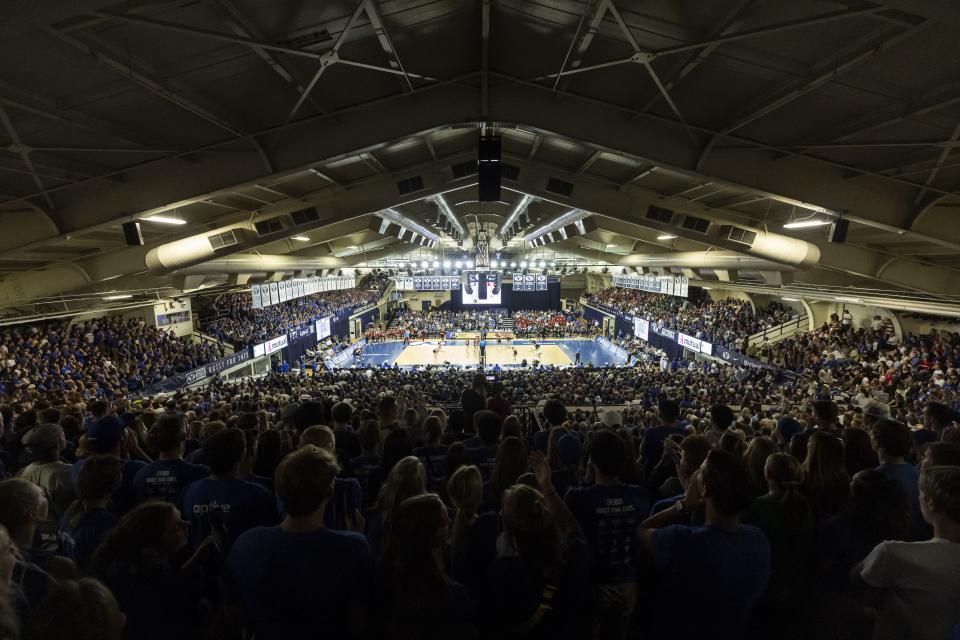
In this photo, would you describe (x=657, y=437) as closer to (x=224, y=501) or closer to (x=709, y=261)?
(x=224, y=501)

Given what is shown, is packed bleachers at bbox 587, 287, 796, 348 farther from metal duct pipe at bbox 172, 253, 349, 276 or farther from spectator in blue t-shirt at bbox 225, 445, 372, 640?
spectator in blue t-shirt at bbox 225, 445, 372, 640

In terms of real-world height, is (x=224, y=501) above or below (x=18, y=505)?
below

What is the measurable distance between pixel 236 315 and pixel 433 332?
19936mm

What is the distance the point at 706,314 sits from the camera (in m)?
34.2

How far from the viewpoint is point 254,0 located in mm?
5461

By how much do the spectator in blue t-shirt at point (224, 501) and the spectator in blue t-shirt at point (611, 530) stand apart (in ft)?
6.26

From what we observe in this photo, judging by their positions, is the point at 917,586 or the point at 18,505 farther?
the point at 18,505

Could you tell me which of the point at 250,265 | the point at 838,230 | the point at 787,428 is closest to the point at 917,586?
the point at 787,428

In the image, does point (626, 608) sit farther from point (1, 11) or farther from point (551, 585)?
point (1, 11)

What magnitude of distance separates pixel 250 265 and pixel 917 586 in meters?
17.4

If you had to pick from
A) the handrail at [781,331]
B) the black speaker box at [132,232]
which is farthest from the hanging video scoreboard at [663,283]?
the black speaker box at [132,232]

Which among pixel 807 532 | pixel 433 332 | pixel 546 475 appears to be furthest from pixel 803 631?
pixel 433 332

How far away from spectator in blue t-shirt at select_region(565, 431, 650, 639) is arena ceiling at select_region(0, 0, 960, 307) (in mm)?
4312

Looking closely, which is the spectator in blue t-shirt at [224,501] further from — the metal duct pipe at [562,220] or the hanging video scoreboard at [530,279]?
the hanging video scoreboard at [530,279]
